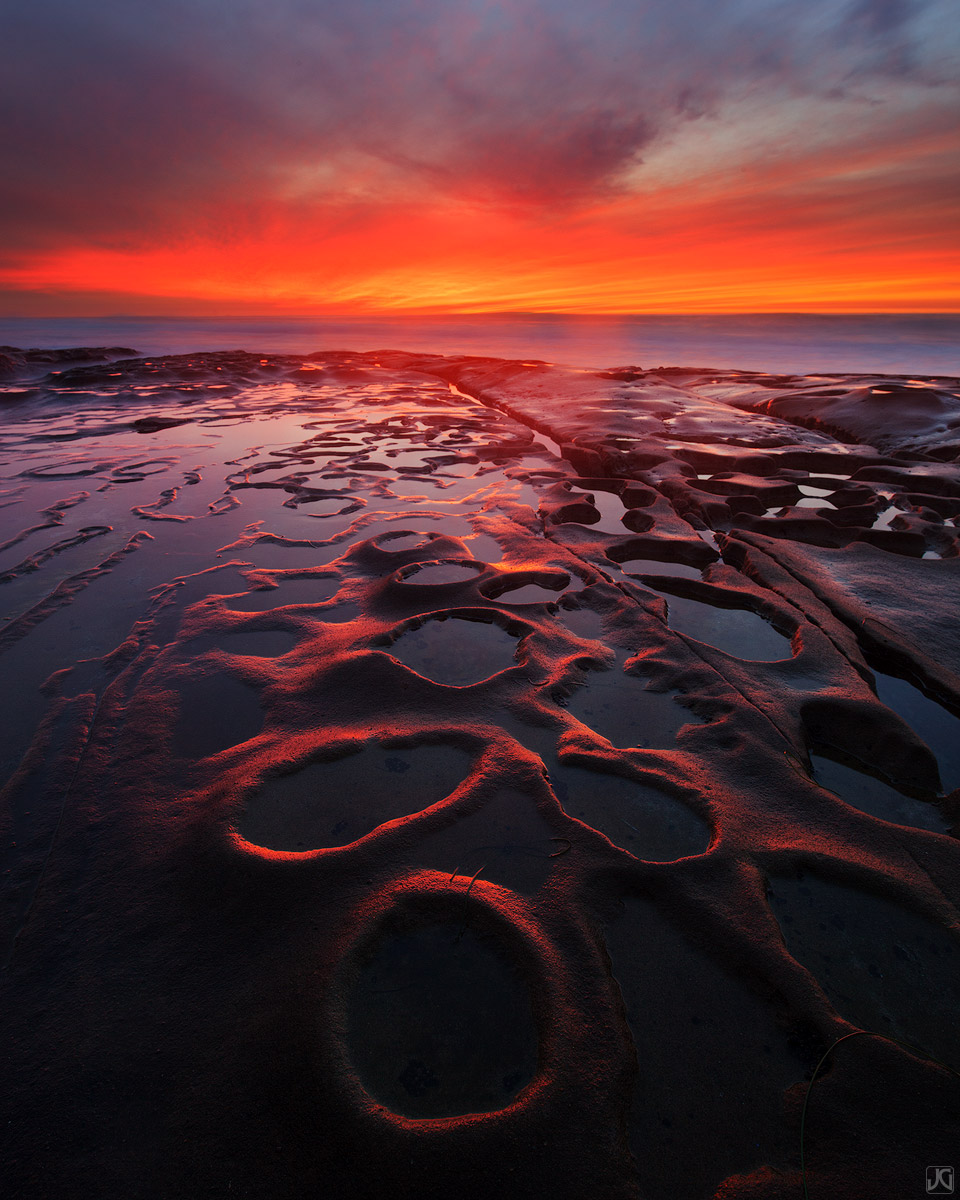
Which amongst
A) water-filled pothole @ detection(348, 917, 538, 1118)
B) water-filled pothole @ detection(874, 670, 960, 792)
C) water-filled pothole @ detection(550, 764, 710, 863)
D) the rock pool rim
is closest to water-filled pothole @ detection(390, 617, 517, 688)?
water-filled pothole @ detection(550, 764, 710, 863)

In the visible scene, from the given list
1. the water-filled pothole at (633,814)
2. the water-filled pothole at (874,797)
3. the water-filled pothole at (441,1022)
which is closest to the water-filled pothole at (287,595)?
the water-filled pothole at (633,814)

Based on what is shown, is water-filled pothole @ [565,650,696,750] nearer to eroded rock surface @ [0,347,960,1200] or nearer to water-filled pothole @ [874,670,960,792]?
eroded rock surface @ [0,347,960,1200]

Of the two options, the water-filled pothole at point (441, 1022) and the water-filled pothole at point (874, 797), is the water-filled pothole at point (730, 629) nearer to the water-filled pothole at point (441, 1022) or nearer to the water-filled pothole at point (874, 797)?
the water-filled pothole at point (874, 797)

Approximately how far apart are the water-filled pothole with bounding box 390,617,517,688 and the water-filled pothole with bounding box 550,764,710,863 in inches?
33.8

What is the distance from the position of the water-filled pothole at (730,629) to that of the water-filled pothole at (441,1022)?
2.33 metres

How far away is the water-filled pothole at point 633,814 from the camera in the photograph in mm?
2051

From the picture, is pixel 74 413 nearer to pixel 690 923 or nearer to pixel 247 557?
pixel 247 557

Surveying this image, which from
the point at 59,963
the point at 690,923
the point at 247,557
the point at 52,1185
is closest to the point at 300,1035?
the point at 52,1185

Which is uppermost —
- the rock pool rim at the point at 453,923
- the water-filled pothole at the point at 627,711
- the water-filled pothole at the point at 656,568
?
the water-filled pothole at the point at 656,568

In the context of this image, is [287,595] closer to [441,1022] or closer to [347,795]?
[347,795]

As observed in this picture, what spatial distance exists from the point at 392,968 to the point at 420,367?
22.8 meters

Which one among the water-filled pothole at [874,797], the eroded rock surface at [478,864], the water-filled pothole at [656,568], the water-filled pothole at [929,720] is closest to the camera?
the eroded rock surface at [478,864]

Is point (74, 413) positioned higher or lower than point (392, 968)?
higher

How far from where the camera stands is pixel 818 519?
527 centimetres
